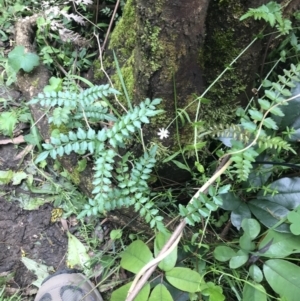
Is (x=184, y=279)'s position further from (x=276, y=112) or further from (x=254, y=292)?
(x=276, y=112)

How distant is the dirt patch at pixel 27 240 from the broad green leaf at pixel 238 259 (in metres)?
0.76

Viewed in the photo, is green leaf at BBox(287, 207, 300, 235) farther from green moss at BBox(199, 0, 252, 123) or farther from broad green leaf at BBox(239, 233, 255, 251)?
green moss at BBox(199, 0, 252, 123)

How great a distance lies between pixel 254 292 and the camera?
133 cm

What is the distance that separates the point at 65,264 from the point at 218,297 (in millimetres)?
735

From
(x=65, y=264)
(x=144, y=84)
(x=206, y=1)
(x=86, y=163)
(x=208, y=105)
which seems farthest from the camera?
(x=65, y=264)

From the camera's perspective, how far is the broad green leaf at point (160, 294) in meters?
1.29

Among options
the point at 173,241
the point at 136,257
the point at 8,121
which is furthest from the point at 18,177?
the point at 173,241

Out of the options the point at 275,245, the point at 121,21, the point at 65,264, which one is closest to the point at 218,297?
the point at 275,245

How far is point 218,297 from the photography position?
4.17 ft

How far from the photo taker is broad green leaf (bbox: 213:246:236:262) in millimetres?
1378

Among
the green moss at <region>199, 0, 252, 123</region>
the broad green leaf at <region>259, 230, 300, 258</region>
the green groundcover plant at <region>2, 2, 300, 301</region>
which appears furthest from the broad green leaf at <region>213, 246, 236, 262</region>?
the green moss at <region>199, 0, 252, 123</region>

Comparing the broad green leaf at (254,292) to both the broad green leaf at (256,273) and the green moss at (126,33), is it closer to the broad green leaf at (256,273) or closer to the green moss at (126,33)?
the broad green leaf at (256,273)

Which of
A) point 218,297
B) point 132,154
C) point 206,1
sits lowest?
point 218,297

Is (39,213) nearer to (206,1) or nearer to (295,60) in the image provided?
(206,1)
